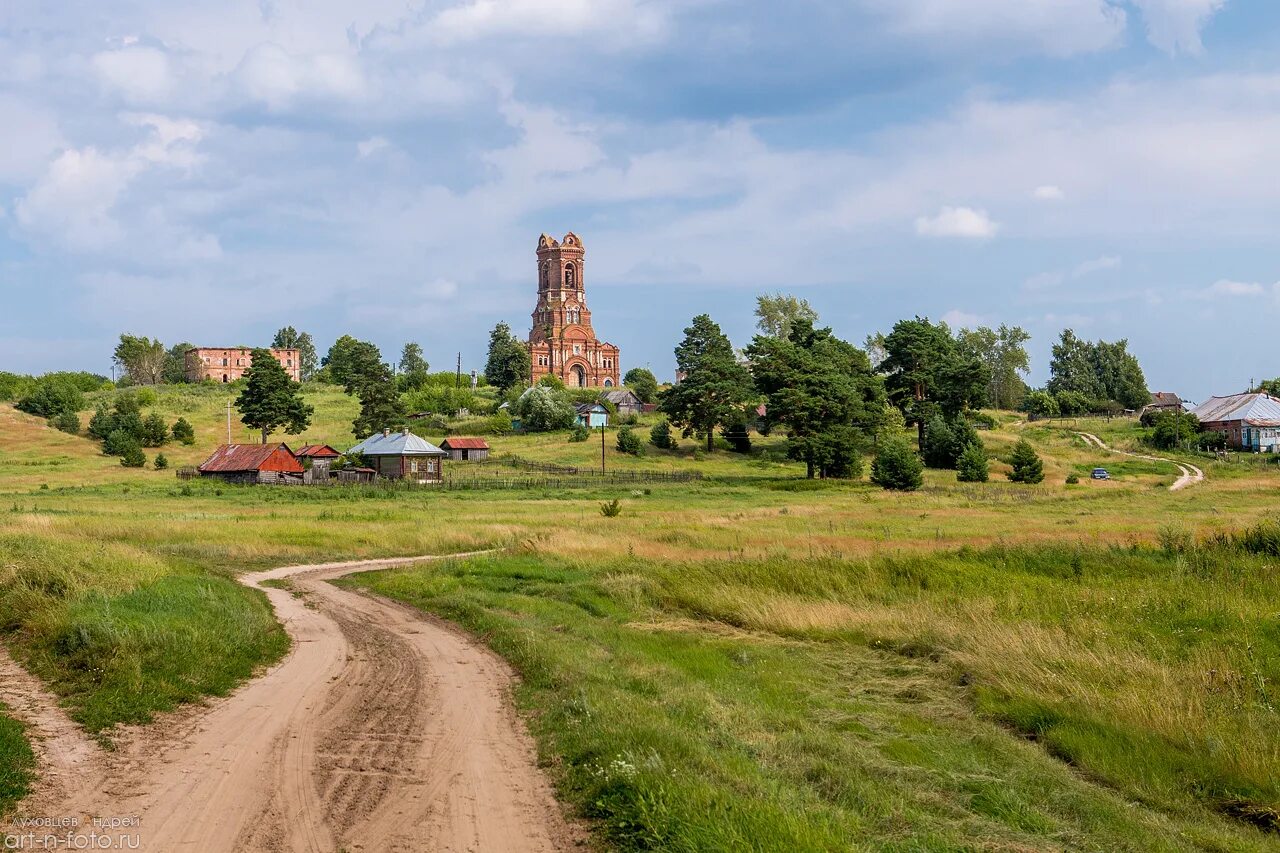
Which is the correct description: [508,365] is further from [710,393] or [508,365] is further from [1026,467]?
[1026,467]

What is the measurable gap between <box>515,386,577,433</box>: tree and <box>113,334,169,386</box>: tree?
89.5m

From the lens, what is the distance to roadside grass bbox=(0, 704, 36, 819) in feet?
25.8

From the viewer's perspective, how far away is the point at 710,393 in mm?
90625

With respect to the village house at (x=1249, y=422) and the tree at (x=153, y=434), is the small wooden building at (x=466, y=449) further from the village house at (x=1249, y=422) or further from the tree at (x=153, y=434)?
the village house at (x=1249, y=422)

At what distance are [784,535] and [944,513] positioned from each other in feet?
49.4

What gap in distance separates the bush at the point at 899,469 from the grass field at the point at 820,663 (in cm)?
2835

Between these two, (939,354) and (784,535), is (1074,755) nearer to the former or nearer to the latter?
(784,535)

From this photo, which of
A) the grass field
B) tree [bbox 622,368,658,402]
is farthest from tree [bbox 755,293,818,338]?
the grass field

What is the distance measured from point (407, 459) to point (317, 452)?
33.5ft

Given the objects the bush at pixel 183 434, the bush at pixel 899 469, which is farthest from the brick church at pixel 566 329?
the bush at pixel 899 469

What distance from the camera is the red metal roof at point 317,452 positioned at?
79250 millimetres

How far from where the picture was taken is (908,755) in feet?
35.8

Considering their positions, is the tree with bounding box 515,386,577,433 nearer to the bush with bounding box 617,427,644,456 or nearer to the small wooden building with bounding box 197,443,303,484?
the bush with bounding box 617,427,644,456

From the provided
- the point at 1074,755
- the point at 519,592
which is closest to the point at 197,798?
the point at 1074,755
